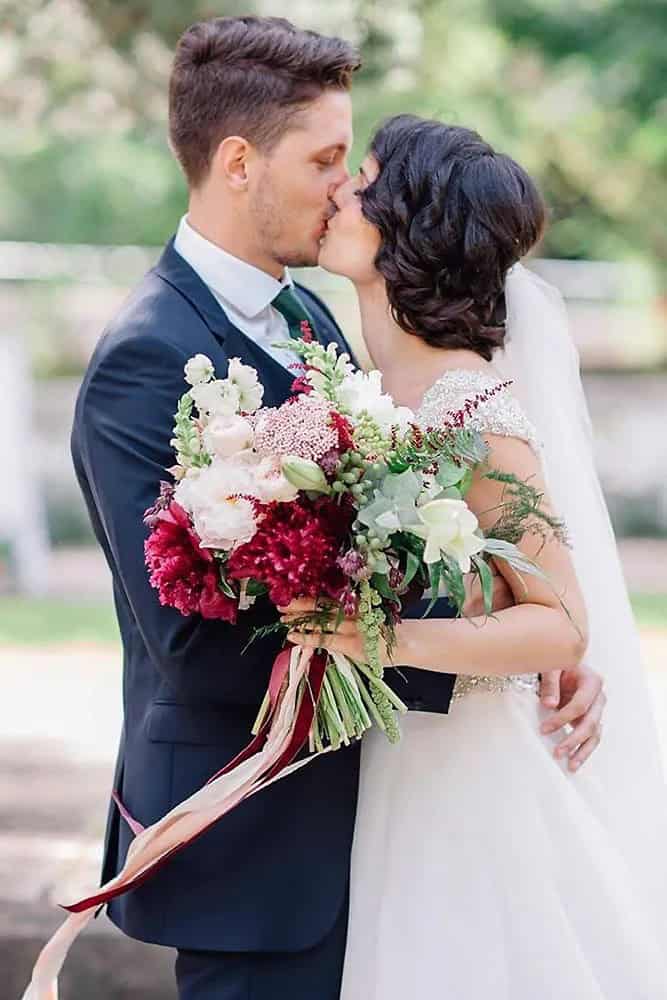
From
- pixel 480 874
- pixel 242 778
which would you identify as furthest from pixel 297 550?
pixel 480 874

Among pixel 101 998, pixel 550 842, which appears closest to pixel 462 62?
pixel 101 998

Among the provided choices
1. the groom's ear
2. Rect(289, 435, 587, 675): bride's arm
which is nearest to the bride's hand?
Rect(289, 435, 587, 675): bride's arm

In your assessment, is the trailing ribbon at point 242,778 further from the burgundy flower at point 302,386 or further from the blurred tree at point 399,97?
the blurred tree at point 399,97

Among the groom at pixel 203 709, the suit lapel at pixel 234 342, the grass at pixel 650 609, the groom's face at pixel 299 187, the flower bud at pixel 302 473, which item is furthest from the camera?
the grass at pixel 650 609

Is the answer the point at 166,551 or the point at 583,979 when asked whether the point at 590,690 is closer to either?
the point at 583,979

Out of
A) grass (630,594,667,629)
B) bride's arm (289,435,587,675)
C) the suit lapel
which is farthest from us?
grass (630,594,667,629)

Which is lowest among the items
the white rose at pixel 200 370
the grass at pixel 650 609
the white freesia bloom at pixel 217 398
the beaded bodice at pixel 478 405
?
the white freesia bloom at pixel 217 398

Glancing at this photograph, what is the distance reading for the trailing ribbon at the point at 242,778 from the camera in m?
2.37

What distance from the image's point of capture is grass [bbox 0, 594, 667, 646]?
10.3 m

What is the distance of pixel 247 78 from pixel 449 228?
25.2 inches

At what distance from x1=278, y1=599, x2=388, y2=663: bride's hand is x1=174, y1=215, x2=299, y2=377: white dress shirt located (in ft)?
2.43

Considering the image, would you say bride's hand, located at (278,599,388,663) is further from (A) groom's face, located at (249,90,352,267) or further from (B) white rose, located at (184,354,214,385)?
(A) groom's face, located at (249,90,352,267)

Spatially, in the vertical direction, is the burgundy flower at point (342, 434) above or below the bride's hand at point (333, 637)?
above

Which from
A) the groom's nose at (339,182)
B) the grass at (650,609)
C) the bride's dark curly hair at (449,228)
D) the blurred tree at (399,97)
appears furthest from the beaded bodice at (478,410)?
the grass at (650,609)
